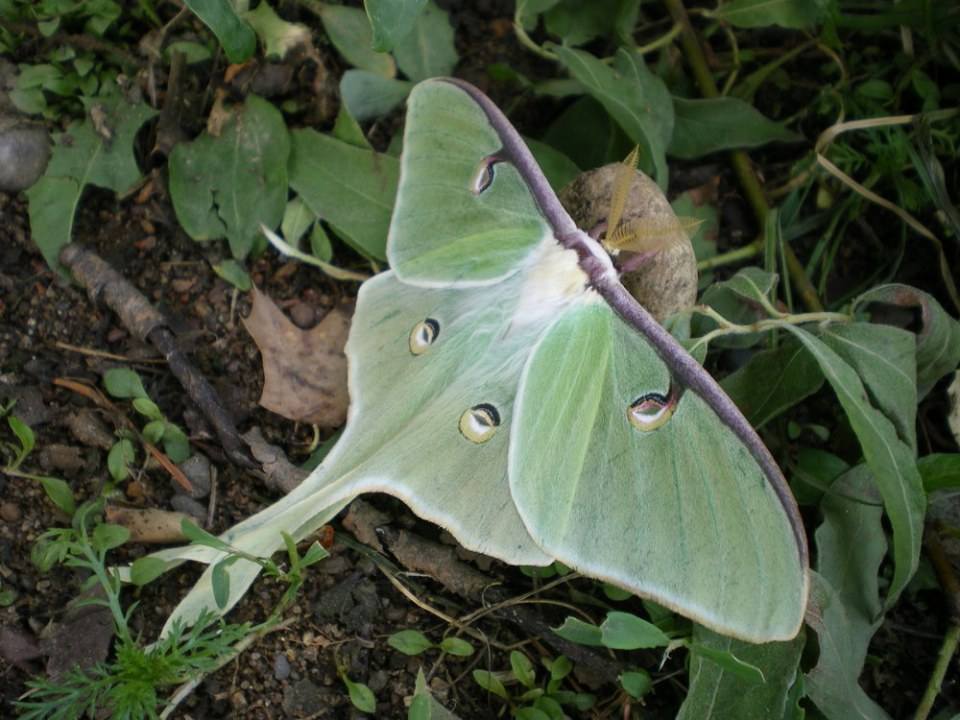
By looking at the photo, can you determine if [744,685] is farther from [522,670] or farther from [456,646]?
[456,646]

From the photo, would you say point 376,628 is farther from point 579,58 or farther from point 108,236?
point 579,58

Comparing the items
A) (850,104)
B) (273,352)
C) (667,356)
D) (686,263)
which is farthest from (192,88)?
(850,104)

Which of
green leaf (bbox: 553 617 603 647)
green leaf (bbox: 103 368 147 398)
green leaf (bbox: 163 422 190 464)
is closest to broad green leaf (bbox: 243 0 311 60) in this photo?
green leaf (bbox: 103 368 147 398)

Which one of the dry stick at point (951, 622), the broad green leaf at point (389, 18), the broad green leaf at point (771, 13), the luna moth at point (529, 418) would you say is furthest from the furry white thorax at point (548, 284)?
the dry stick at point (951, 622)

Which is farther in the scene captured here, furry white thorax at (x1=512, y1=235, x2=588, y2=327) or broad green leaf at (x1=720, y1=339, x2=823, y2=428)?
broad green leaf at (x1=720, y1=339, x2=823, y2=428)

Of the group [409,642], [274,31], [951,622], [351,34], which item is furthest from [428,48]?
[951,622]

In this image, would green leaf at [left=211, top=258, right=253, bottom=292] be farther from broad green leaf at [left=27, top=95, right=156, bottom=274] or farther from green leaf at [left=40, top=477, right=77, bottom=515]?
green leaf at [left=40, top=477, right=77, bottom=515]
